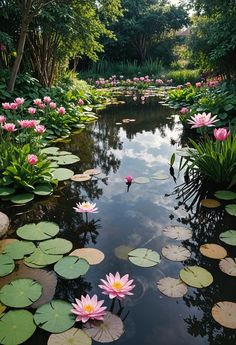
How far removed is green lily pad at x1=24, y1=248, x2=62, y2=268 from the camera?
6.27 ft

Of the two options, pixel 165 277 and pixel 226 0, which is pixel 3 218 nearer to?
pixel 165 277

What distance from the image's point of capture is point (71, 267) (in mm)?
1872

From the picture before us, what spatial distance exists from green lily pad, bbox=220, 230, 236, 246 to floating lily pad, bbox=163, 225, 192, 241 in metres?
0.23

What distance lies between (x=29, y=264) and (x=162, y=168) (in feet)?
7.25

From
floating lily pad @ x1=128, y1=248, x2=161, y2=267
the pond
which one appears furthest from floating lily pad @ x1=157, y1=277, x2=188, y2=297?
floating lily pad @ x1=128, y1=248, x2=161, y2=267

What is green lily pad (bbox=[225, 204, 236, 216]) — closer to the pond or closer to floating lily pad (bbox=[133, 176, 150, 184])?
the pond

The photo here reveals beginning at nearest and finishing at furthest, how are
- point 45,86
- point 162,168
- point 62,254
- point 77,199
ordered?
point 62,254 → point 77,199 → point 162,168 → point 45,86

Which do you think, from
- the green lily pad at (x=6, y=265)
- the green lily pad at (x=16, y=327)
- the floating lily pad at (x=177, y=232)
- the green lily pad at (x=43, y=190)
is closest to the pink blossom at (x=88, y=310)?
the green lily pad at (x=16, y=327)

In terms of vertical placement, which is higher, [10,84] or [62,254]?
[10,84]

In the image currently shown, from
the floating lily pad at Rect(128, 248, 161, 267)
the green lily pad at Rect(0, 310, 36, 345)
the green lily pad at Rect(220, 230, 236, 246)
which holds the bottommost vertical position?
the green lily pad at Rect(0, 310, 36, 345)

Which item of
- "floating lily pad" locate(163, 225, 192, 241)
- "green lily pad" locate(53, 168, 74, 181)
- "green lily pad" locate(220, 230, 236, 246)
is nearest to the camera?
"green lily pad" locate(220, 230, 236, 246)

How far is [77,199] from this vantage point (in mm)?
2896

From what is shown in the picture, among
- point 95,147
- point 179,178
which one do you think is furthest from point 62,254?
point 95,147

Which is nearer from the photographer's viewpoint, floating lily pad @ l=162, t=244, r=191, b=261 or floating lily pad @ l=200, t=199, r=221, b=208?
floating lily pad @ l=162, t=244, r=191, b=261
